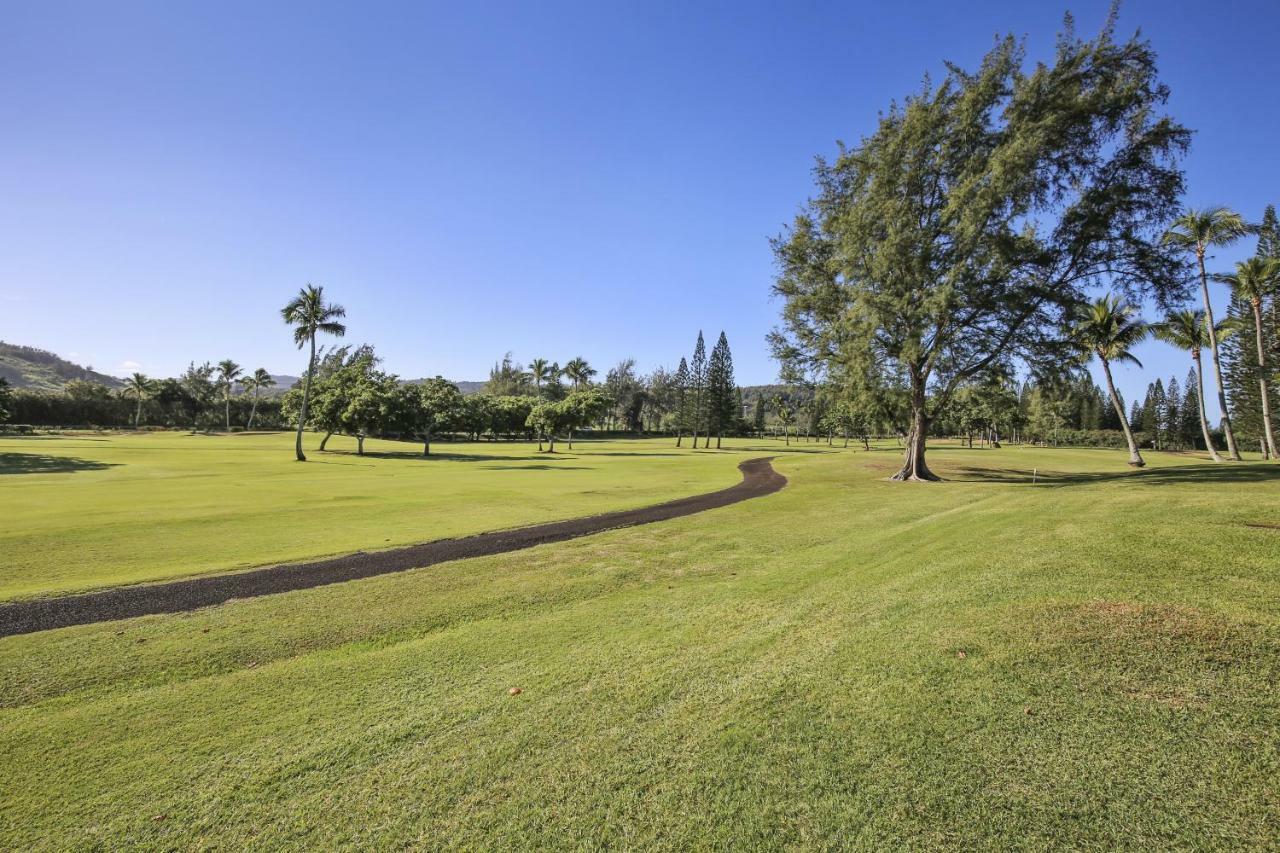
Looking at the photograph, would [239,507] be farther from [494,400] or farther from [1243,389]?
[1243,389]

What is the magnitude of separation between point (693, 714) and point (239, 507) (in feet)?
67.0

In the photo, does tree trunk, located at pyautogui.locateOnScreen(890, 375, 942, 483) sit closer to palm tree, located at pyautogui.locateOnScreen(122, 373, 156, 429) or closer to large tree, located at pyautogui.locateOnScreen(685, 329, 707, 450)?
large tree, located at pyautogui.locateOnScreen(685, 329, 707, 450)

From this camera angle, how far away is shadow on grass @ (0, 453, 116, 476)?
2972cm

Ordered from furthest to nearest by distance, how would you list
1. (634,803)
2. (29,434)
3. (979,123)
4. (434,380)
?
(29,434) < (434,380) < (979,123) < (634,803)

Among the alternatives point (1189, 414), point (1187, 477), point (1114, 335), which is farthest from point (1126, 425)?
point (1189, 414)

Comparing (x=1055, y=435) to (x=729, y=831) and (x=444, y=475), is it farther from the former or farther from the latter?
(x=729, y=831)

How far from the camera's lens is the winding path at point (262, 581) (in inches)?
325

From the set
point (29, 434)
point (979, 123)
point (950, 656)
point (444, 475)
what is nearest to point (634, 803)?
point (950, 656)

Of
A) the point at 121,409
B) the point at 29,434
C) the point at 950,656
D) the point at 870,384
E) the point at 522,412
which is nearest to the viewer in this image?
the point at 950,656

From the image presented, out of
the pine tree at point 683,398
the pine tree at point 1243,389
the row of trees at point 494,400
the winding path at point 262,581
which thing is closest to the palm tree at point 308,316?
the row of trees at point 494,400

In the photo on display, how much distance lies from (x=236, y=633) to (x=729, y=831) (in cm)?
729

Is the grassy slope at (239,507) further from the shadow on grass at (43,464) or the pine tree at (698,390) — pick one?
the pine tree at (698,390)

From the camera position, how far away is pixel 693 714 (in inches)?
194

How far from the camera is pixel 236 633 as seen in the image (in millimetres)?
7391
